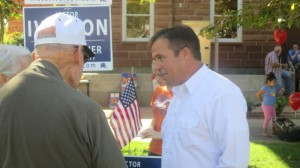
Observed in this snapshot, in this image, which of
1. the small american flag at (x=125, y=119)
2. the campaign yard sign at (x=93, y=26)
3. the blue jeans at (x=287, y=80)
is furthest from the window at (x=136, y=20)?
the campaign yard sign at (x=93, y=26)

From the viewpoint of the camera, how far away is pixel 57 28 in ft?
7.63

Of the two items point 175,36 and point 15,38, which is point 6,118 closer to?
point 175,36

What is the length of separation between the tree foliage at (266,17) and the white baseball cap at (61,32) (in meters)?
4.54

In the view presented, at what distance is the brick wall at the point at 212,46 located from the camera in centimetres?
1666

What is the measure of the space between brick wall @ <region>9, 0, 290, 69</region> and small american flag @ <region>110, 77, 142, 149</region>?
1065cm

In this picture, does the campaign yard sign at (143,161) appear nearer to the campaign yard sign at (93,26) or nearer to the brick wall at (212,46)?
the campaign yard sign at (93,26)

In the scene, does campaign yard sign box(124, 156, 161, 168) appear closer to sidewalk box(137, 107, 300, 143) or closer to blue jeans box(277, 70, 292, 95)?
sidewalk box(137, 107, 300, 143)

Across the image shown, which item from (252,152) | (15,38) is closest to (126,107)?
(252,152)

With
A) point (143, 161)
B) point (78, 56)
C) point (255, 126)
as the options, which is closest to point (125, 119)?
point (143, 161)

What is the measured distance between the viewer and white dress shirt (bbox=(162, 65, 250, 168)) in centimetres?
268

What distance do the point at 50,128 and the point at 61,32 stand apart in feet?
1.54

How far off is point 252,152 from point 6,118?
728 cm

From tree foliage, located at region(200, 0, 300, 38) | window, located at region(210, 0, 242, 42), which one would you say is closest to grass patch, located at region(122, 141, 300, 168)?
tree foliage, located at region(200, 0, 300, 38)

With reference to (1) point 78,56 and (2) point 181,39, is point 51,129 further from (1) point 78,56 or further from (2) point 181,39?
(2) point 181,39
